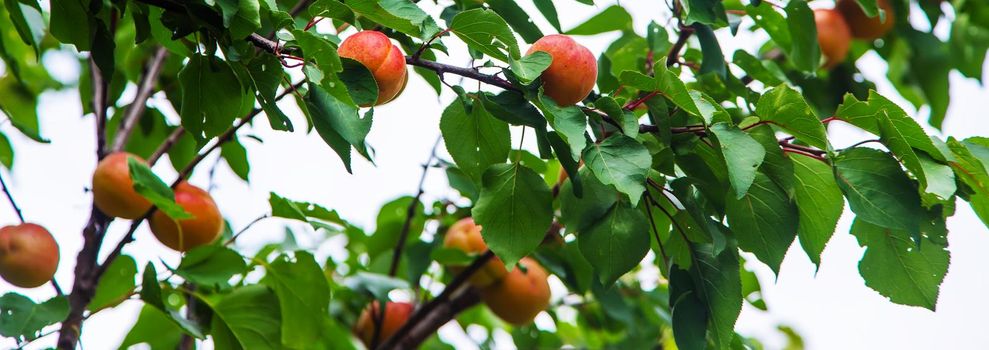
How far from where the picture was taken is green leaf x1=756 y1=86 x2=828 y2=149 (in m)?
0.81

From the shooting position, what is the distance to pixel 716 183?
85cm

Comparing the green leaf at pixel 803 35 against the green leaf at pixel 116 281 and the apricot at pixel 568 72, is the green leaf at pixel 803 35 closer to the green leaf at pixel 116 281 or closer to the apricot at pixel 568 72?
the apricot at pixel 568 72

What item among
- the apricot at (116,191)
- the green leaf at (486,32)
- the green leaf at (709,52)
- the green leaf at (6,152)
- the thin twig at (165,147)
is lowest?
the green leaf at (6,152)

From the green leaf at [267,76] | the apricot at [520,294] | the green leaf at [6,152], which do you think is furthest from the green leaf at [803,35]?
the green leaf at [6,152]

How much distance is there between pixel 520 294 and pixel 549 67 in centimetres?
76

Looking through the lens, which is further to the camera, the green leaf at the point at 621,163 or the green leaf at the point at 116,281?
the green leaf at the point at 116,281

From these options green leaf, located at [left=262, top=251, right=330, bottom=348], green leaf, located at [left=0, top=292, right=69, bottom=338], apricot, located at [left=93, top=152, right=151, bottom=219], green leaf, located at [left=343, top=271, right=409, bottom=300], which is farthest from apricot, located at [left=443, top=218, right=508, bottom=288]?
green leaf, located at [left=0, top=292, right=69, bottom=338]

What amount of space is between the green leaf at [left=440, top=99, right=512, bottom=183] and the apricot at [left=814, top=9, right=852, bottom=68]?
2.76ft

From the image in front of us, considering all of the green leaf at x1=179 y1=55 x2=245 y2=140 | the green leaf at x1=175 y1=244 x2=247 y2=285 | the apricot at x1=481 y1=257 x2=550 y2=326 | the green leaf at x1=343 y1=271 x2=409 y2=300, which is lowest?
the apricot at x1=481 y1=257 x2=550 y2=326

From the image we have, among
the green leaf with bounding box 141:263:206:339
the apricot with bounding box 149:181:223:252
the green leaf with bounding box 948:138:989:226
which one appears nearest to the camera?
the green leaf with bounding box 948:138:989:226

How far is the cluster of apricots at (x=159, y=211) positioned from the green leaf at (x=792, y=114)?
0.69 metres

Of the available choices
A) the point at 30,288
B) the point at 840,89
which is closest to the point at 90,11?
the point at 30,288

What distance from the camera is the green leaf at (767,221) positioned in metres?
0.84

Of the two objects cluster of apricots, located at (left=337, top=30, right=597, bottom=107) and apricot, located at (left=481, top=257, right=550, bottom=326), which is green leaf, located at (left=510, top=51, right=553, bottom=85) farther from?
apricot, located at (left=481, top=257, right=550, bottom=326)
